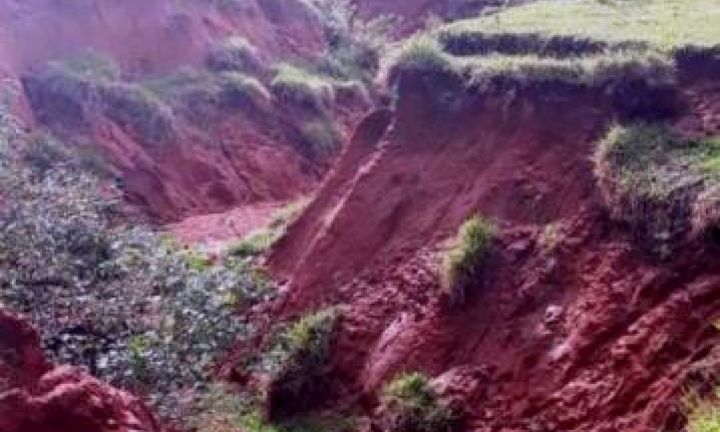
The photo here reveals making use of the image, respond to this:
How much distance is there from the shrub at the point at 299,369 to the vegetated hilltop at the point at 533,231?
0.06 metres

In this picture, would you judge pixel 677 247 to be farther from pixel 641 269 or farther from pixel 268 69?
pixel 268 69

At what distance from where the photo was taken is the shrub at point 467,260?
398 inches

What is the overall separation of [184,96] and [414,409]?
12.1 meters

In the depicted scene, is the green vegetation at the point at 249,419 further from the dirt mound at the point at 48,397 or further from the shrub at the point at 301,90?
the shrub at the point at 301,90

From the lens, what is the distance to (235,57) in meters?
22.1

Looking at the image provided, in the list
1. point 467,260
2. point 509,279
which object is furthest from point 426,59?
point 509,279

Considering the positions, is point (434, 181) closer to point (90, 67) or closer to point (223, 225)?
point (223, 225)

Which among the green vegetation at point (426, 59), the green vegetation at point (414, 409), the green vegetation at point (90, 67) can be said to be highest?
the green vegetation at point (426, 59)

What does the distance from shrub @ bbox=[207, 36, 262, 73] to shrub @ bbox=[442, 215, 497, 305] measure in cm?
1231

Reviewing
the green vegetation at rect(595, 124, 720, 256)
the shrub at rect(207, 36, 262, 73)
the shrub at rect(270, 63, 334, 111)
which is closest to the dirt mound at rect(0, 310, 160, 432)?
the green vegetation at rect(595, 124, 720, 256)

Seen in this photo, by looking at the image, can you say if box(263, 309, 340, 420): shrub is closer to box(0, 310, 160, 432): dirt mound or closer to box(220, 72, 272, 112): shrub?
box(0, 310, 160, 432): dirt mound

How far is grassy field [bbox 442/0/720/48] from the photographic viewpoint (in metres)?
11.2

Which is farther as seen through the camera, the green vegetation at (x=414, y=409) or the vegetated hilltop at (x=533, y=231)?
the green vegetation at (x=414, y=409)

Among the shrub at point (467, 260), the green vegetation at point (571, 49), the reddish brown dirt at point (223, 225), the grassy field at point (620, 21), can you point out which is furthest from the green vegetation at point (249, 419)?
the reddish brown dirt at point (223, 225)
